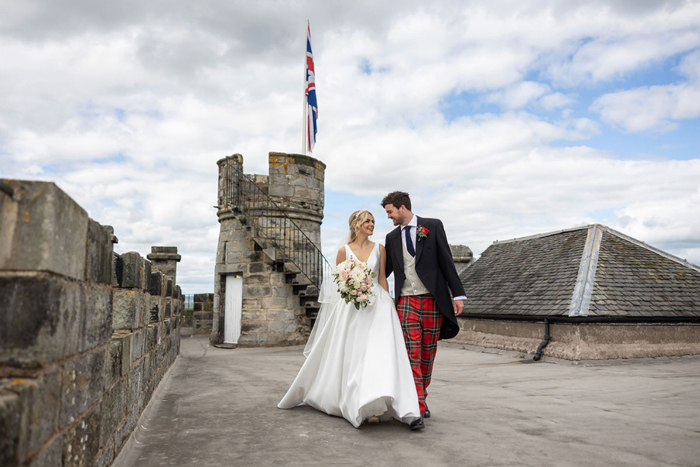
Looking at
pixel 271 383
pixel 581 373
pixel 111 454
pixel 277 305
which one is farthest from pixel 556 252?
pixel 111 454

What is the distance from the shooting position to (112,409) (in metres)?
3.30

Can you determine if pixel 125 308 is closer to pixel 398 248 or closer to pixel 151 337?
pixel 151 337

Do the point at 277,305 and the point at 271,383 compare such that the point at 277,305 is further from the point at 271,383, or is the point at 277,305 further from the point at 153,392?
the point at 153,392

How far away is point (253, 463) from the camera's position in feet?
11.2

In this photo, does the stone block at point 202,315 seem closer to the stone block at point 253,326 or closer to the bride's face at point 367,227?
the stone block at point 253,326

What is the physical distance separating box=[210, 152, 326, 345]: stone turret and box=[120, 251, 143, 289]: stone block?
9977 mm

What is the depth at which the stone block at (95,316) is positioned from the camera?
2469 mm

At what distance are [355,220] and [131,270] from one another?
218 centimetres

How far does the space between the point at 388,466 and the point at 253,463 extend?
87cm

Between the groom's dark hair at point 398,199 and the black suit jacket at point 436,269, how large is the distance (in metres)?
0.24

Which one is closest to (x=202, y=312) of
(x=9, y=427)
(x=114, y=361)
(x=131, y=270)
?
(x=131, y=270)

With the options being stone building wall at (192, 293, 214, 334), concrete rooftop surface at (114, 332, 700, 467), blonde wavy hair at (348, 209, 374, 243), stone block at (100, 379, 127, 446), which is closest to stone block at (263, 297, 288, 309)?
stone building wall at (192, 293, 214, 334)

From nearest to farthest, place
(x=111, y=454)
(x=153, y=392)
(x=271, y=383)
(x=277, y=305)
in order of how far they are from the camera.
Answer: (x=111, y=454)
(x=153, y=392)
(x=271, y=383)
(x=277, y=305)

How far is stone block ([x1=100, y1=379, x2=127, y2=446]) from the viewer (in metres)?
→ 3.03
